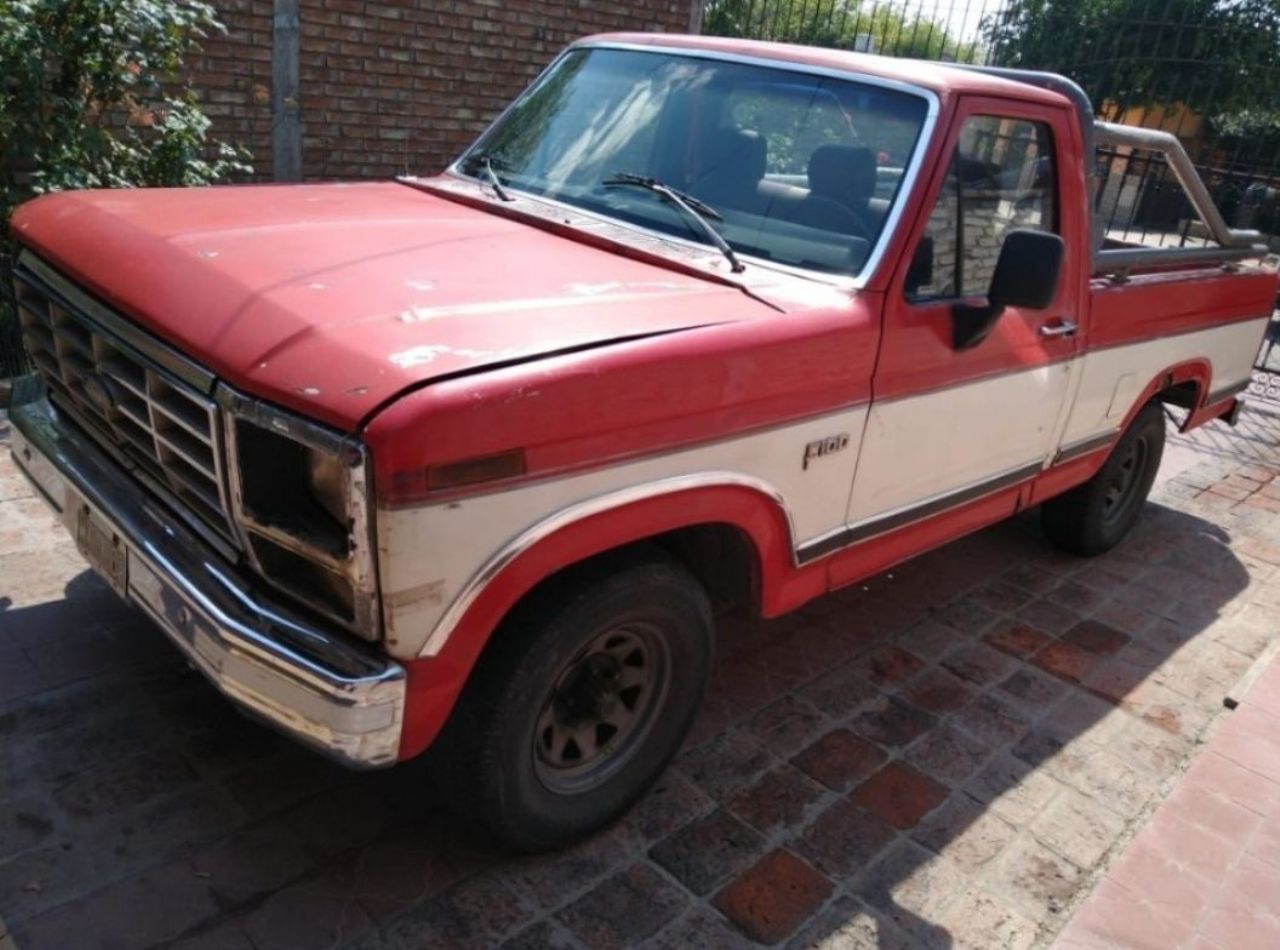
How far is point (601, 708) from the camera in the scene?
9.37 ft

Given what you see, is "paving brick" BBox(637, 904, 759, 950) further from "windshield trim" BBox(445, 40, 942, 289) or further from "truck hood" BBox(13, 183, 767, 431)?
"windshield trim" BBox(445, 40, 942, 289)

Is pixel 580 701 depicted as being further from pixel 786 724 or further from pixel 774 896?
pixel 786 724

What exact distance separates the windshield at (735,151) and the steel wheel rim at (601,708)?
4.10 feet

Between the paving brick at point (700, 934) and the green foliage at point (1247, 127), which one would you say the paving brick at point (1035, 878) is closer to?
the paving brick at point (700, 934)

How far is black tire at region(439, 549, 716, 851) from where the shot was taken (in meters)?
2.49

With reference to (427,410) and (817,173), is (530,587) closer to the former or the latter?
(427,410)

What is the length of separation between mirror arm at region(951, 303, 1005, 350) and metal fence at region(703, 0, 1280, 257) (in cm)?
270

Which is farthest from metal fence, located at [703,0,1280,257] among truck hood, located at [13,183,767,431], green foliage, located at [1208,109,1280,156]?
truck hood, located at [13,183,767,431]

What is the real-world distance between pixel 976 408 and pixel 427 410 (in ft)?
7.05

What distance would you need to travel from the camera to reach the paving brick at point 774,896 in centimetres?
270

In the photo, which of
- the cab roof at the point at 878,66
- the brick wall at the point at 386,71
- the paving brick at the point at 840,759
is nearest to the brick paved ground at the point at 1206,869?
the paving brick at the point at 840,759

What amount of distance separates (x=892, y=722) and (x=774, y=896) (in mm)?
1047

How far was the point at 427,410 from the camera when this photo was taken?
2.02 meters

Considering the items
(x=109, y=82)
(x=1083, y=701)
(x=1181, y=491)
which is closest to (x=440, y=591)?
(x=1083, y=701)
